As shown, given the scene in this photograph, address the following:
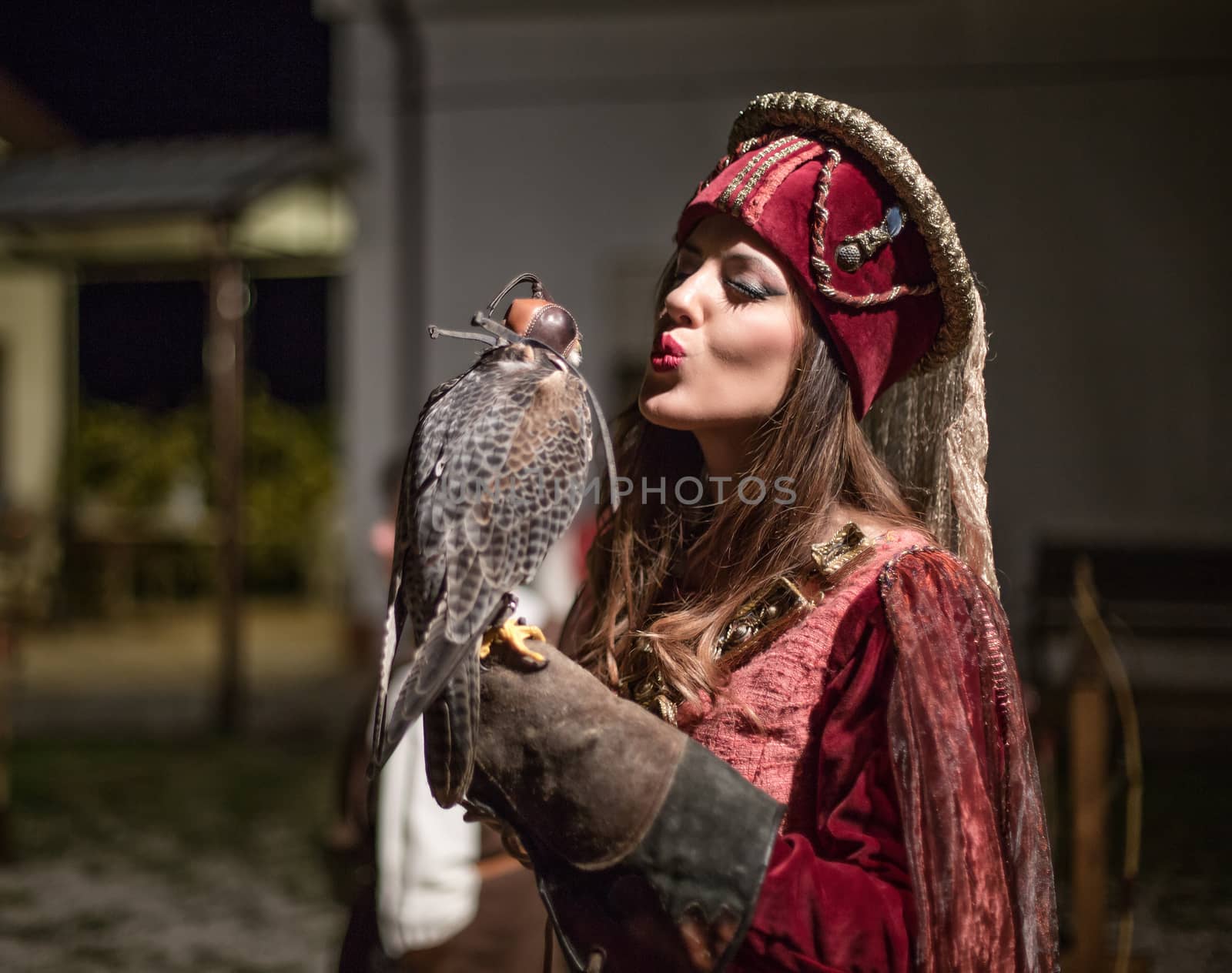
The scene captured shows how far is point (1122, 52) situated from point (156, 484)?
962 centimetres

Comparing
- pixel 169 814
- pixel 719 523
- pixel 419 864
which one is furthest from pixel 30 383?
pixel 719 523

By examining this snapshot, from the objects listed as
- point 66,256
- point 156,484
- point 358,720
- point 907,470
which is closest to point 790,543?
point 907,470

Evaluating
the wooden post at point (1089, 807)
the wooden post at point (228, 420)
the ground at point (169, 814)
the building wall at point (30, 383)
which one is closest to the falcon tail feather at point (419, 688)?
the wooden post at point (1089, 807)

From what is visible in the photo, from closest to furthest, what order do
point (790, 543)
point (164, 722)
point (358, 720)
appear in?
point (790, 543)
point (358, 720)
point (164, 722)

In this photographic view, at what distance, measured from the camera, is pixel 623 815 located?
3.44 feet

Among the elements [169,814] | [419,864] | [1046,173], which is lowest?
[169,814]

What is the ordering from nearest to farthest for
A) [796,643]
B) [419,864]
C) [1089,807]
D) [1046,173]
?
[796,643] → [419,864] → [1089,807] → [1046,173]

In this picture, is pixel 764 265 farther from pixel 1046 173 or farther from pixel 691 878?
pixel 1046 173

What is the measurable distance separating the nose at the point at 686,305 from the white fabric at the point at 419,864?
3.15ft

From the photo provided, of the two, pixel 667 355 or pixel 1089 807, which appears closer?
pixel 667 355

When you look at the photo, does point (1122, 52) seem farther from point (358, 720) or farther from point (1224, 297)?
point (358, 720)

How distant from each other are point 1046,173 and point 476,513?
253 inches

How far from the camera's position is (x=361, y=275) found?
25.6ft

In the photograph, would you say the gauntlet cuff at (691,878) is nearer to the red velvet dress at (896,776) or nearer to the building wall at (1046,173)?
the red velvet dress at (896,776)
